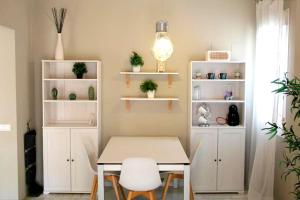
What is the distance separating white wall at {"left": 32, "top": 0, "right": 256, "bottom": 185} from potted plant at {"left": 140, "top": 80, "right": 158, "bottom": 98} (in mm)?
187

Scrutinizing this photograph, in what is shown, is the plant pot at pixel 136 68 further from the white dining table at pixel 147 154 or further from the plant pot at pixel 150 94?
the white dining table at pixel 147 154

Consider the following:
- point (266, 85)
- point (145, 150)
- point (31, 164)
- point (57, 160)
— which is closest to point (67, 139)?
point (57, 160)

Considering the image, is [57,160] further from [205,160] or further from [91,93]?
[205,160]

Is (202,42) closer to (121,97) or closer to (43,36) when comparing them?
(121,97)

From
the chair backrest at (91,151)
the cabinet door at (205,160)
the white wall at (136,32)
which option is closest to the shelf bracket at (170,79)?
the white wall at (136,32)

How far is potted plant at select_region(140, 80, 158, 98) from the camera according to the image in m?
4.55

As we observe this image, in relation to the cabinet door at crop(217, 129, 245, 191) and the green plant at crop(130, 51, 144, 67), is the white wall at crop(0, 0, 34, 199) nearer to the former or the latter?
the green plant at crop(130, 51, 144, 67)

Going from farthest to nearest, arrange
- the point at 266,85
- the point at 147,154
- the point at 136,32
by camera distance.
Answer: the point at 136,32 → the point at 266,85 → the point at 147,154

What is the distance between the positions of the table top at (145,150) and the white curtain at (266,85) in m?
1.02

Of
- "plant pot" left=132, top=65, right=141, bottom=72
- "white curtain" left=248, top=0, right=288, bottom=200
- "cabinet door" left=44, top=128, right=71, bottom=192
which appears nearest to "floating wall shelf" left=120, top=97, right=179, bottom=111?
"plant pot" left=132, top=65, right=141, bottom=72

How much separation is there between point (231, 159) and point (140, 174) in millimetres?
1716

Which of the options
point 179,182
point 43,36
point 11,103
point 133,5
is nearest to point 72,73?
point 43,36

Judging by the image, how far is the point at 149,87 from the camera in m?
4.54

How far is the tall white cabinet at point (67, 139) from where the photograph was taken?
4.45 meters
